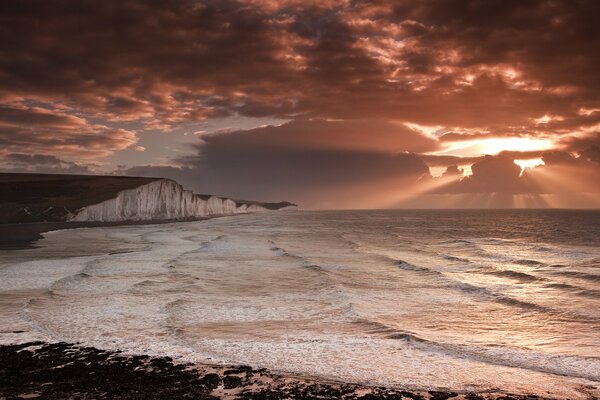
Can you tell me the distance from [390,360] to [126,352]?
7.48 m

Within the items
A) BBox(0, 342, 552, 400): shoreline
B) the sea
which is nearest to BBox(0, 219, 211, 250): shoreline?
the sea

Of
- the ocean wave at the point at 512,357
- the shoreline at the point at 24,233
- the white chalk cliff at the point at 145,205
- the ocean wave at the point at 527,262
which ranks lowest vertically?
the ocean wave at the point at 527,262

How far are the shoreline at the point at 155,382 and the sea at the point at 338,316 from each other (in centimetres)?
57

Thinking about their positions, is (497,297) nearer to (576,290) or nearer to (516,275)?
(576,290)

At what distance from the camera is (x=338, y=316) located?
19125 mm

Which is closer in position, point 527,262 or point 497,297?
point 497,297

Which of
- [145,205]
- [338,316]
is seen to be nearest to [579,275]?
[338,316]

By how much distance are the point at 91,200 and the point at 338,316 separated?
4569 inches

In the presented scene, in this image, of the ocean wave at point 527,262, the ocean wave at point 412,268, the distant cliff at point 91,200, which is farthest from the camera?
the distant cliff at point 91,200

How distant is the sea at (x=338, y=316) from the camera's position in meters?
13.0

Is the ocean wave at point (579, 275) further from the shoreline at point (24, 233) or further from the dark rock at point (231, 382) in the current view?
the shoreline at point (24, 233)

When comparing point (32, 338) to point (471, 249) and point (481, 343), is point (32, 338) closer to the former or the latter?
point (481, 343)

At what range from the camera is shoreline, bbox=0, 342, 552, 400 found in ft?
35.0

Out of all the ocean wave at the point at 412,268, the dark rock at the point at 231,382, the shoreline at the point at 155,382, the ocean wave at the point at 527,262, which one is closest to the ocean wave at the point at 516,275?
the ocean wave at the point at 412,268
